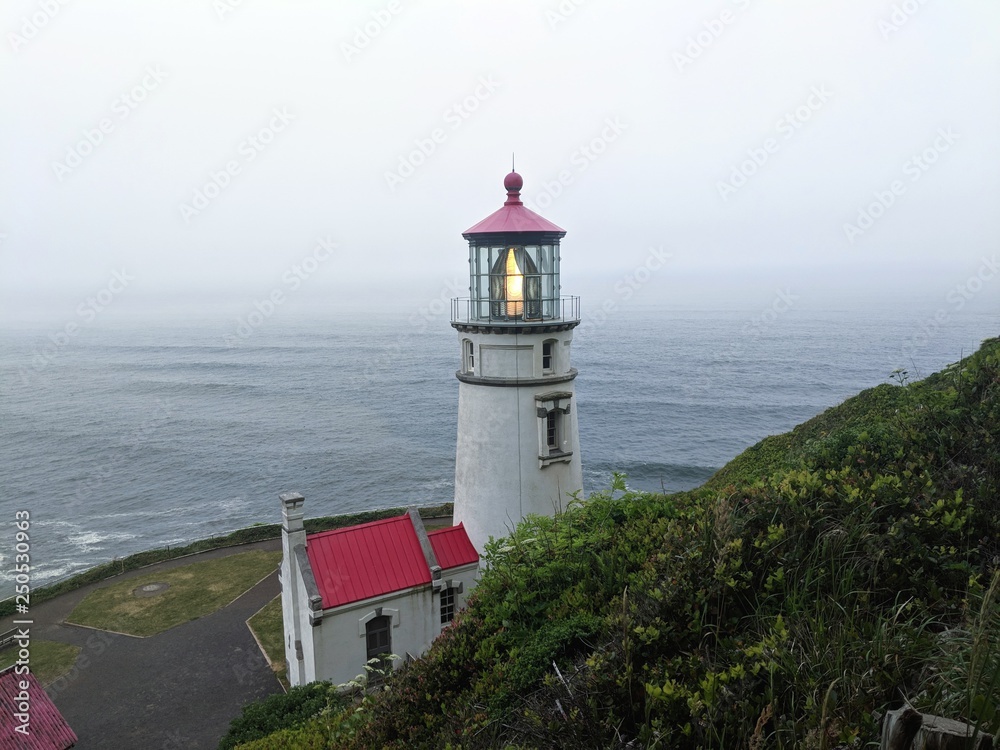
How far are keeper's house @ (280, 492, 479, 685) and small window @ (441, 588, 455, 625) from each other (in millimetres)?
26

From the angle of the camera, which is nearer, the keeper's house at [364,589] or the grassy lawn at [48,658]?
the keeper's house at [364,589]

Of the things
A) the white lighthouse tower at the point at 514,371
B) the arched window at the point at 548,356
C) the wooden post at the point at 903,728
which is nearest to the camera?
the wooden post at the point at 903,728

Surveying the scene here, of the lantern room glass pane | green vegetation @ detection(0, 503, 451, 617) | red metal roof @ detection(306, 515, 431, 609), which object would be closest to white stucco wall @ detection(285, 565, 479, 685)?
red metal roof @ detection(306, 515, 431, 609)

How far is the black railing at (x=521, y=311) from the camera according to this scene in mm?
14891

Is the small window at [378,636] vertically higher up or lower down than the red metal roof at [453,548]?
lower down

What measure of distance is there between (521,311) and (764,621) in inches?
439

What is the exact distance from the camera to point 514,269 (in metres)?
14.9

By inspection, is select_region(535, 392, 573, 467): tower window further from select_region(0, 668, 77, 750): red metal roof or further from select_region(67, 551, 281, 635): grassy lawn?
select_region(67, 551, 281, 635): grassy lawn

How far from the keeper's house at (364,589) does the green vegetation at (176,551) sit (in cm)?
1154

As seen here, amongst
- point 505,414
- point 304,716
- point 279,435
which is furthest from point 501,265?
point 279,435

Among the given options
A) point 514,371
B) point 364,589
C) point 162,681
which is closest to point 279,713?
point 364,589

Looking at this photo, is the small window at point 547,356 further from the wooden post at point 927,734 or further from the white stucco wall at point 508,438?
the wooden post at point 927,734

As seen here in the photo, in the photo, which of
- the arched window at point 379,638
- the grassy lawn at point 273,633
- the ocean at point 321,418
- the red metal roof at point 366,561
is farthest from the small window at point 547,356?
the ocean at point 321,418

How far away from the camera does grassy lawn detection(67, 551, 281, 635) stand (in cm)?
1962
